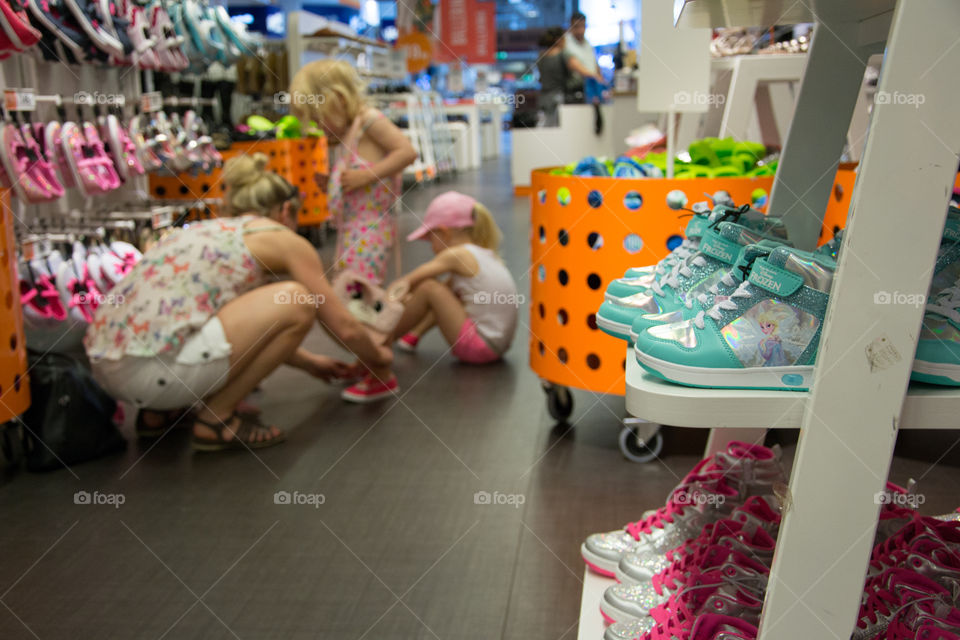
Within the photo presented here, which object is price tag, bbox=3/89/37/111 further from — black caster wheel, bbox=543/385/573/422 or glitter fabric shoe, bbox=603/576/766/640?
glitter fabric shoe, bbox=603/576/766/640

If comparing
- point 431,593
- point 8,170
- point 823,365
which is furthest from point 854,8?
point 8,170

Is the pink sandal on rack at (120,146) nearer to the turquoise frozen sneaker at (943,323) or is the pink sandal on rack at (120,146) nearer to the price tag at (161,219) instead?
the price tag at (161,219)

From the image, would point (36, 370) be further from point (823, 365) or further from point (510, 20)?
point (510, 20)

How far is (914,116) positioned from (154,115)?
396 centimetres

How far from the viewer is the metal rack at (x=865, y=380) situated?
2.86 ft

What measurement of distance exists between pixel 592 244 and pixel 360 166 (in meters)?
1.60

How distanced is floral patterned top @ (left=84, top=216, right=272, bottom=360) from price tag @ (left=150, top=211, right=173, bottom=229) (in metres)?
1.08

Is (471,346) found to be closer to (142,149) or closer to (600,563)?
(142,149)

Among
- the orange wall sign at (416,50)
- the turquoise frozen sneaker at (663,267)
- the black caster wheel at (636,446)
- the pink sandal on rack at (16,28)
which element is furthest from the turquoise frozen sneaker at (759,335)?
the orange wall sign at (416,50)

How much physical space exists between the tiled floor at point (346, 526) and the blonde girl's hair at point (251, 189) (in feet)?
2.57

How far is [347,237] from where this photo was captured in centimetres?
390

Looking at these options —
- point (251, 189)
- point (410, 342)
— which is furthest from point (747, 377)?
point (410, 342)

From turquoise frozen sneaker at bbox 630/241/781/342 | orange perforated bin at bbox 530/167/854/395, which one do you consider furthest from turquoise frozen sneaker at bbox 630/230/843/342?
orange perforated bin at bbox 530/167/854/395

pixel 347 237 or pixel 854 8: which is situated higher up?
pixel 854 8
